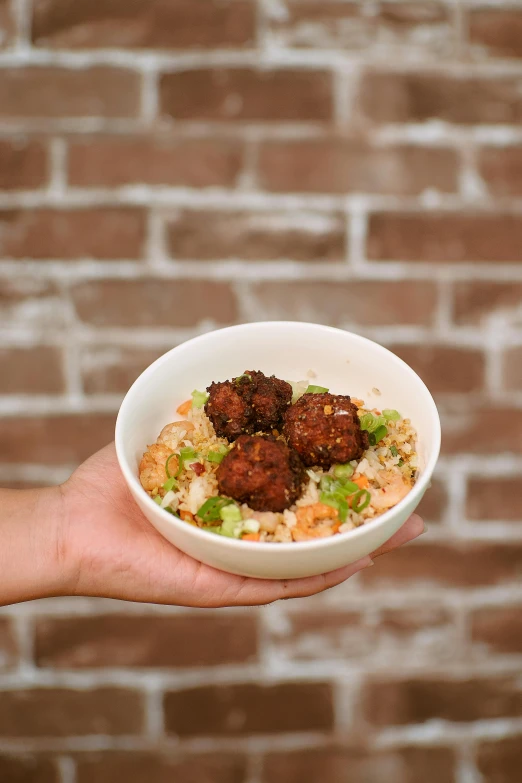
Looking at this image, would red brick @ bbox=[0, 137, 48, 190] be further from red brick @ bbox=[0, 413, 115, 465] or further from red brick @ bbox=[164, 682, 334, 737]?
red brick @ bbox=[164, 682, 334, 737]

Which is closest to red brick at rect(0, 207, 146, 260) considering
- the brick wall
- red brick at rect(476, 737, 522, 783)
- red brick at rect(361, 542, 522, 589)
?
the brick wall

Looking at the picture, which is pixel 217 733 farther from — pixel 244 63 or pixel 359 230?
pixel 244 63

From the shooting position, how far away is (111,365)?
1.46 m

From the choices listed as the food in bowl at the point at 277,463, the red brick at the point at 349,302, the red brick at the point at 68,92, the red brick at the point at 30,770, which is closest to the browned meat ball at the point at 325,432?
the food in bowl at the point at 277,463

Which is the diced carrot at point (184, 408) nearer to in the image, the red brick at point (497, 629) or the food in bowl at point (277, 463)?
the food in bowl at point (277, 463)

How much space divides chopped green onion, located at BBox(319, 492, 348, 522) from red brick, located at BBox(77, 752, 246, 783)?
3.39 ft

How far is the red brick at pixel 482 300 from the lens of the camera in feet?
4.75

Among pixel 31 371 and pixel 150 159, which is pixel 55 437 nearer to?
pixel 31 371

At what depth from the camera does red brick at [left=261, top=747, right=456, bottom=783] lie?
64.6 inches

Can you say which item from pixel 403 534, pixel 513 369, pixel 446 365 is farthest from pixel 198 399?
pixel 513 369

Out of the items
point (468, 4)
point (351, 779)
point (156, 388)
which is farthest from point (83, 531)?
point (468, 4)

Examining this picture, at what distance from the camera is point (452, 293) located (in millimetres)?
1449

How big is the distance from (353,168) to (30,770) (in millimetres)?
1492

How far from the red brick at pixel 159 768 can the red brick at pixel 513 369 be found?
103 centimetres
